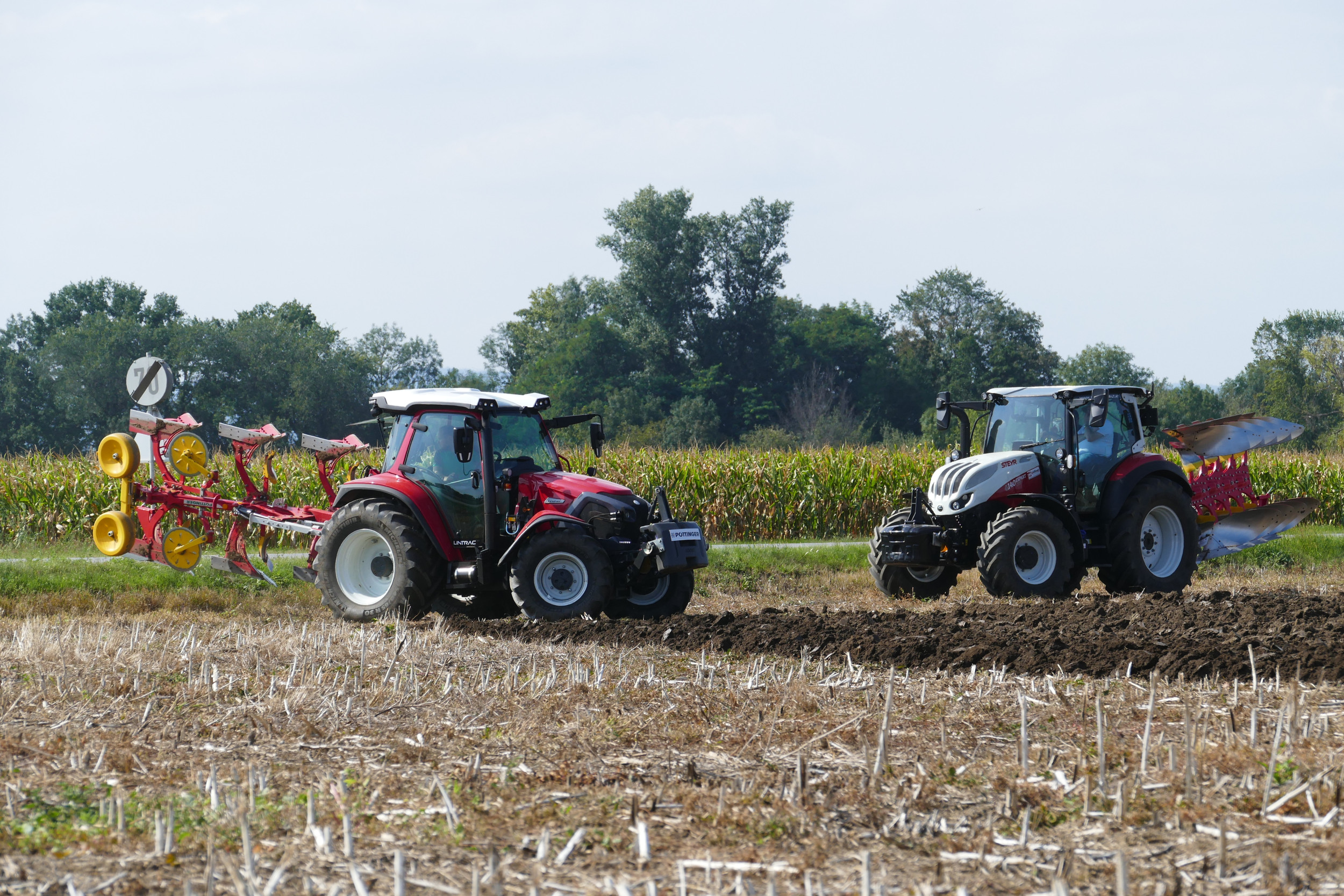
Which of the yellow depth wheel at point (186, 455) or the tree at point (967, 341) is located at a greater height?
the tree at point (967, 341)

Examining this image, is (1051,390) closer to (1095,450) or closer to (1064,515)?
(1095,450)

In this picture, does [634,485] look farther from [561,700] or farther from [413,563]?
[561,700]

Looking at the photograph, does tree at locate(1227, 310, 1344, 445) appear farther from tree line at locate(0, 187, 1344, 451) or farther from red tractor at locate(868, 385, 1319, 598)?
red tractor at locate(868, 385, 1319, 598)

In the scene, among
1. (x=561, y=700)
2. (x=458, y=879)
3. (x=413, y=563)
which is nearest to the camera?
(x=458, y=879)

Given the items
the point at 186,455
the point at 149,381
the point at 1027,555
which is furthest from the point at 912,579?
the point at 149,381

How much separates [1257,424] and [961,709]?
1064 centimetres

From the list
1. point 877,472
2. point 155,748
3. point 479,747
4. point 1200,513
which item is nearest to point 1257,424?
point 1200,513

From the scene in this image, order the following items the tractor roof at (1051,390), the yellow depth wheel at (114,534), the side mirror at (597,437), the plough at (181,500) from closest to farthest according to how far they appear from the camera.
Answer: the side mirror at (597,437), the yellow depth wheel at (114,534), the plough at (181,500), the tractor roof at (1051,390)

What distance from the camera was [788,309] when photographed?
61938 millimetres

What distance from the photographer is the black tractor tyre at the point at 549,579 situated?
398 inches

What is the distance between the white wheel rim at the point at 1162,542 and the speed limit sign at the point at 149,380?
33.9 feet

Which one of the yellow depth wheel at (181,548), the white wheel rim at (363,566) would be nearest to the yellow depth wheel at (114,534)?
the yellow depth wheel at (181,548)

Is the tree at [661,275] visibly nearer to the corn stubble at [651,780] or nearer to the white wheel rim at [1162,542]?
the white wheel rim at [1162,542]

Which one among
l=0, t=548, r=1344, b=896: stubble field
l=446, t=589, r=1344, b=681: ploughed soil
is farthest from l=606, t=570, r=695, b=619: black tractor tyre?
l=0, t=548, r=1344, b=896: stubble field
